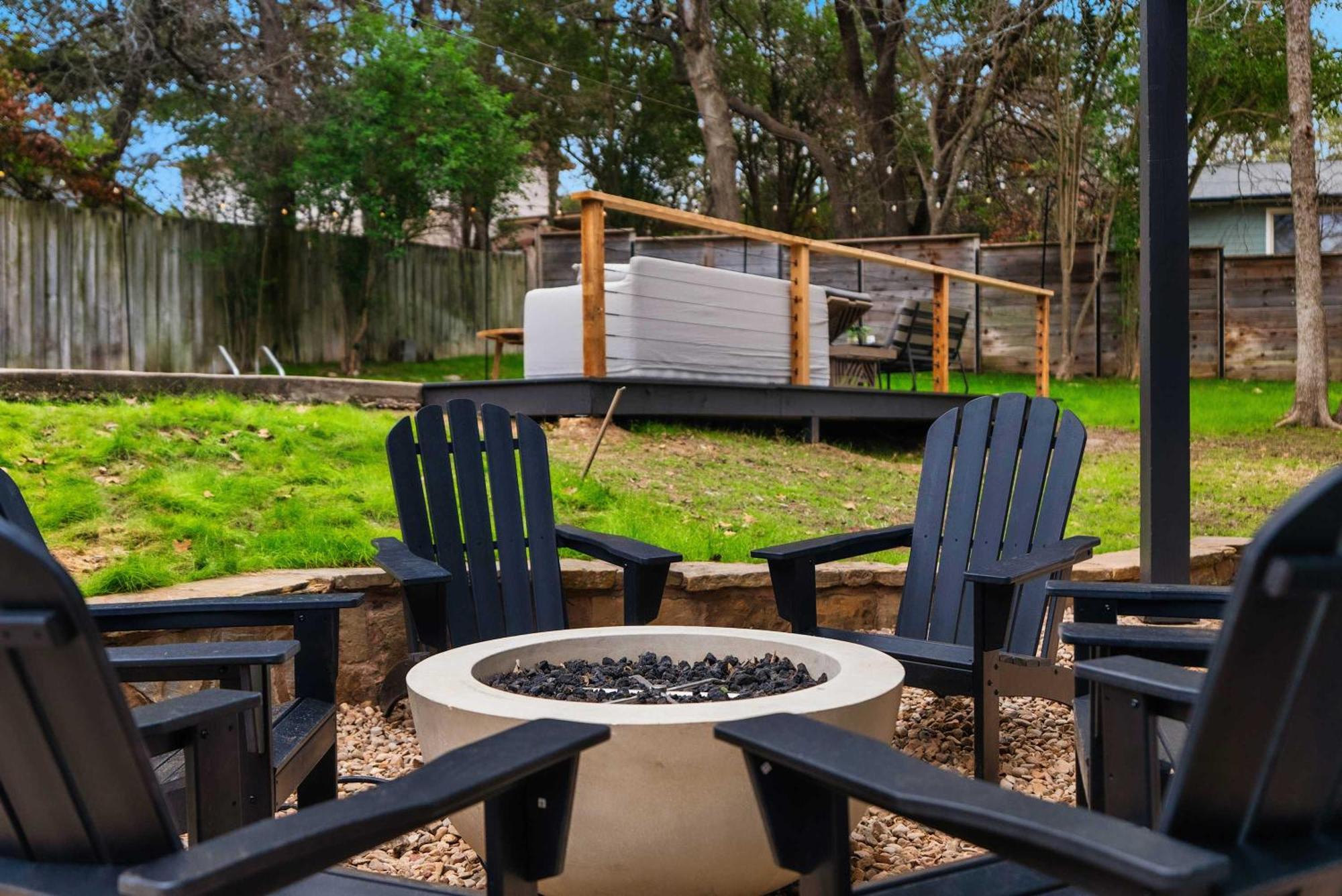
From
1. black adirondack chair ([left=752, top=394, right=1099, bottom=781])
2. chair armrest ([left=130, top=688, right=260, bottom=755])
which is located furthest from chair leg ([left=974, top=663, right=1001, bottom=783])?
chair armrest ([left=130, top=688, right=260, bottom=755])

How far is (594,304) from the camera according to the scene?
636cm

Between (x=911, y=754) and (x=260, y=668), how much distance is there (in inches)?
75.7

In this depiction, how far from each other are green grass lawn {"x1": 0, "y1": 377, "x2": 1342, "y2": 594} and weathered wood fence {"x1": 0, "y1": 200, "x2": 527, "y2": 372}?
6209mm

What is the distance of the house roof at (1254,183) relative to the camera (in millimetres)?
17859

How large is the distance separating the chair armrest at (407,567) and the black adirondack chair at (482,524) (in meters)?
0.13

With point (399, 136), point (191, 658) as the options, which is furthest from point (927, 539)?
point (399, 136)

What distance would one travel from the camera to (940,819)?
Answer: 103 centimetres

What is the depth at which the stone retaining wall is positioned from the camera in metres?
2.99

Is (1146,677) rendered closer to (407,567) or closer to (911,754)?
(407,567)

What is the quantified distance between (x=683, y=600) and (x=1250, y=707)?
8.36ft

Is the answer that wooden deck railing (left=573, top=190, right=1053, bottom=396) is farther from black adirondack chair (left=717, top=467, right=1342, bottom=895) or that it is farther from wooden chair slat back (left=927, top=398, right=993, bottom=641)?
black adirondack chair (left=717, top=467, right=1342, bottom=895)

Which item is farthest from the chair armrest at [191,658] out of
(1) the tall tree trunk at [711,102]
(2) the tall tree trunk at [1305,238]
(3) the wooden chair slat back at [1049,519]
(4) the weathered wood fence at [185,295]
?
(1) the tall tree trunk at [711,102]

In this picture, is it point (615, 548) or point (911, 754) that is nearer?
point (615, 548)

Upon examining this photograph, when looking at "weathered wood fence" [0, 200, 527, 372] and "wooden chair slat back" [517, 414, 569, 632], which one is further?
"weathered wood fence" [0, 200, 527, 372]
